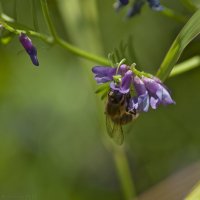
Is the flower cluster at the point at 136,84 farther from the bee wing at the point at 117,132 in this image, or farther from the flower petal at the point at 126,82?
the bee wing at the point at 117,132

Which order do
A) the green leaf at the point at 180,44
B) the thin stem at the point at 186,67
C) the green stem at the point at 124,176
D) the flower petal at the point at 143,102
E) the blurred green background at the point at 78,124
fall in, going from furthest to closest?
1. the blurred green background at the point at 78,124
2. the green stem at the point at 124,176
3. the thin stem at the point at 186,67
4. the green leaf at the point at 180,44
5. the flower petal at the point at 143,102

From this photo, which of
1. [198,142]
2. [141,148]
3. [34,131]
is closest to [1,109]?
[34,131]

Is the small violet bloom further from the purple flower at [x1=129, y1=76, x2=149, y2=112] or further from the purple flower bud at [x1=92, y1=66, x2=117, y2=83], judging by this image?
the purple flower at [x1=129, y1=76, x2=149, y2=112]

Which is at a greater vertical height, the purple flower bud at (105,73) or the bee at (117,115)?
the purple flower bud at (105,73)

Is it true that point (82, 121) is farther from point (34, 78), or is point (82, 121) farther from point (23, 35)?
point (23, 35)

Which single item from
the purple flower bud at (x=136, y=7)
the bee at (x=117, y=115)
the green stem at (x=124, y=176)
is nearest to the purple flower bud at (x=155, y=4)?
the purple flower bud at (x=136, y=7)

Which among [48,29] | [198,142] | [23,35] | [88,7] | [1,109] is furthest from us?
[1,109]

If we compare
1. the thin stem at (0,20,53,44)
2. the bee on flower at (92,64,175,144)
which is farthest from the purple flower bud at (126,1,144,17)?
the bee on flower at (92,64,175,144)
